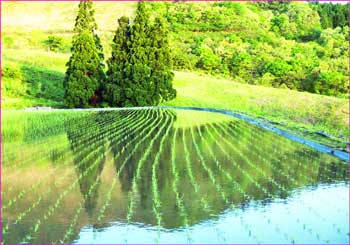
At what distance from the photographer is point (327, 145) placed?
502 inches

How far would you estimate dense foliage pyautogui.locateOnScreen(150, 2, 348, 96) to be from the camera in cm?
3722

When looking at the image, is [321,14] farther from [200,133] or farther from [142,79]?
[200,133]

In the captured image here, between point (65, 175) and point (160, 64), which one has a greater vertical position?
point (160, 64)

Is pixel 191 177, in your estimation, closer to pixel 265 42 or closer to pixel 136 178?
pixel 136 178

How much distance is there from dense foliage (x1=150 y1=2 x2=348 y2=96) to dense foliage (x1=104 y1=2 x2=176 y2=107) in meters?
12.4

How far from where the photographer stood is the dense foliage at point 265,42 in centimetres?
3722

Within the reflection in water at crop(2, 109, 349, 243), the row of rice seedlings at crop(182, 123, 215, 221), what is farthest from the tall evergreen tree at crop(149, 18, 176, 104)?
the row of rice seedlings at crop(182, 123, 215, 221)

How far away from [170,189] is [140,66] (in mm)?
16170

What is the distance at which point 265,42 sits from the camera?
50.8 metres

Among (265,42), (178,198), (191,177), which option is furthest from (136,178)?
(265,42)

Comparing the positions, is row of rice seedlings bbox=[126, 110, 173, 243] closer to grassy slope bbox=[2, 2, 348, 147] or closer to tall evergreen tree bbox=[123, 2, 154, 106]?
grassy slope bbox=[2, 2, 348, 147]

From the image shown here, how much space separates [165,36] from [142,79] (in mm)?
2770

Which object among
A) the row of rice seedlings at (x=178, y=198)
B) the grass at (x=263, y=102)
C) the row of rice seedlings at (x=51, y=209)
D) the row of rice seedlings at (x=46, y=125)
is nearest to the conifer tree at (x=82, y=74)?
the row of rice seedlings at (x=46, y=125)

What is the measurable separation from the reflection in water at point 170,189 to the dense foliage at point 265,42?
23.0 m
